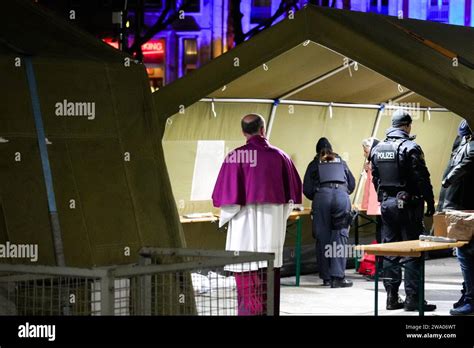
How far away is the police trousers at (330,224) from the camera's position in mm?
15461

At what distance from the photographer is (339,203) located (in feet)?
50.9

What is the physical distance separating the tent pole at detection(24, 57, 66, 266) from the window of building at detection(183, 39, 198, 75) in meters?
48.0

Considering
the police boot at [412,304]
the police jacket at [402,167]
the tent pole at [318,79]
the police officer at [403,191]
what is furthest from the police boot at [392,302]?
the tent pole at [318,79]

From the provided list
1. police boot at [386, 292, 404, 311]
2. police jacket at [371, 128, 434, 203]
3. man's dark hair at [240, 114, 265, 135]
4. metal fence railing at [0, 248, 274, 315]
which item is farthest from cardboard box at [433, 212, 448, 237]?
metal fence railing at [0, 248, 274, 315]

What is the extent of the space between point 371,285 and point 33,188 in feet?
24.6

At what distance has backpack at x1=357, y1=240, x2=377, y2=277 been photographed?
53.9ft

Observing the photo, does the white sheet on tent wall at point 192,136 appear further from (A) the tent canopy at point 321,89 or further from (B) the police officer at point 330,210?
(B) the police officer at point 330,210

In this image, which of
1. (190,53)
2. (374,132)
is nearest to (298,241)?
(374,132)

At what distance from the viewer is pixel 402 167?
13117 mm

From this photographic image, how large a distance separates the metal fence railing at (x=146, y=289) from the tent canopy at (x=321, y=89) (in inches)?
174

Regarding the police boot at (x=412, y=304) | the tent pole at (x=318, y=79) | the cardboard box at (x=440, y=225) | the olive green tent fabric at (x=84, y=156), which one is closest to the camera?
the olive green tent fabric at (x=84, y=156)

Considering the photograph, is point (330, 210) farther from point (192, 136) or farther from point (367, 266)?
point (192, 136)
